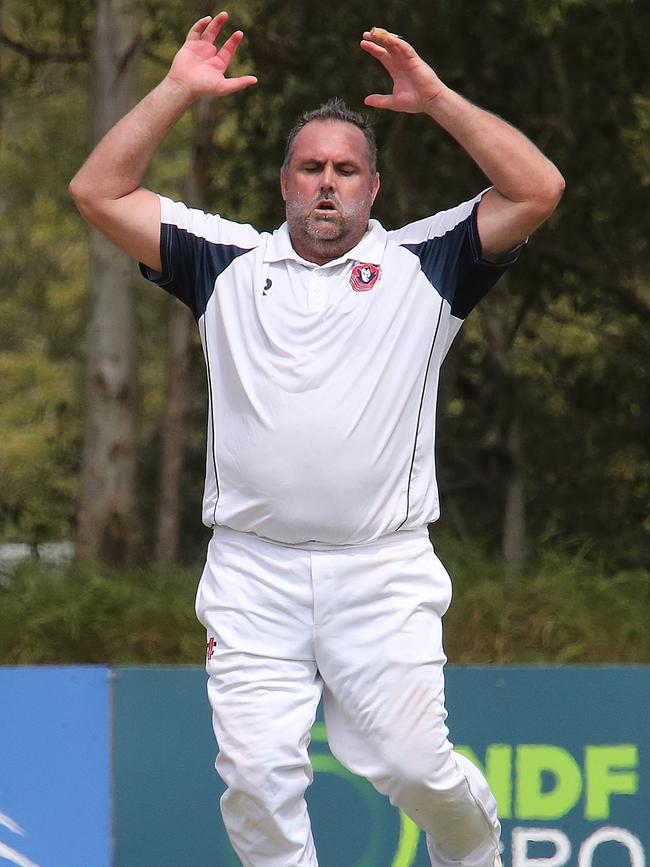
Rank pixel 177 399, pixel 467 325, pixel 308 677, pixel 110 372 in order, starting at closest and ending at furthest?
pixel 308 677 → pixel 110 372 → pixel 177 399 → pixel 467 325

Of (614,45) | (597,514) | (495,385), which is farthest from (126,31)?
(597,514)

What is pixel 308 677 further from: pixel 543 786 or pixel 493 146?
pixel 493 146

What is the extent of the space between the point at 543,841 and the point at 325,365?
1801 mm

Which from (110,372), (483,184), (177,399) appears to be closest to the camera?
(110,372)

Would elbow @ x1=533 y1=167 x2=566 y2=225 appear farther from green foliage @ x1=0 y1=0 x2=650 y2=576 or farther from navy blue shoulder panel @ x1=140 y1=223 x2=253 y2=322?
green foliage @ x1=0 y1=0 x2=650 y2=576

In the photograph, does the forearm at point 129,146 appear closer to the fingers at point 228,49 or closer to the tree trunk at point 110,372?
the fingers at point 228,49

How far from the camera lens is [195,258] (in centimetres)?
372

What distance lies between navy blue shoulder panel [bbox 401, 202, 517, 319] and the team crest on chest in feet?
0.46

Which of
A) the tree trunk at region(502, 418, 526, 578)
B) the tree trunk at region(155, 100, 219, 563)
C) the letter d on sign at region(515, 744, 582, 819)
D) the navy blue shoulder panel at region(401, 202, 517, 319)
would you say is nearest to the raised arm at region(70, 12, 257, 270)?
the navy blue shoulder panel at region(401, 202, 517, 319)

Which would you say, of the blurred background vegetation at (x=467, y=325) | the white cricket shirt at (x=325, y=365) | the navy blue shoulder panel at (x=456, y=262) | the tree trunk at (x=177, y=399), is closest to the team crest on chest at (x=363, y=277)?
the white cricket shirt at (x=325, y=365)

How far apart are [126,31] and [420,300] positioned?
4.83 meters

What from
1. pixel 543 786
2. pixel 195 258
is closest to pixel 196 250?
pixel 195 258

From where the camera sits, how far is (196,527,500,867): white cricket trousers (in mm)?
3486

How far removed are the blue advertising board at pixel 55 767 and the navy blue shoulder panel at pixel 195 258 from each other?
1.39m
